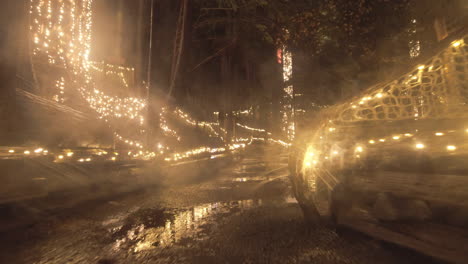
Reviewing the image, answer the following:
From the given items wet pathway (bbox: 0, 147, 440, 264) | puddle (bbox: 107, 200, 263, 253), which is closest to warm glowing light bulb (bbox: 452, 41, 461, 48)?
wet pathway (bbox: 0, 147, 440, 264)

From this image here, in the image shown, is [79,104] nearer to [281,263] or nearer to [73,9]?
[73,9]

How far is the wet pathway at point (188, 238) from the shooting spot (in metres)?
2.28

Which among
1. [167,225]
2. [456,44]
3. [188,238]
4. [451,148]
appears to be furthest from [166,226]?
[451,148]

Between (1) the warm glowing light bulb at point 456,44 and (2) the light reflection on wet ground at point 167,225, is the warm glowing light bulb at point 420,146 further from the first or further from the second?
(2) the light reflection on wet ground at point 167,225

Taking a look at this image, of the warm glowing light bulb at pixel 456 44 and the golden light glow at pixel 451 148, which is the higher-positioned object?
the warm glowing light bulb at pixel 456 44

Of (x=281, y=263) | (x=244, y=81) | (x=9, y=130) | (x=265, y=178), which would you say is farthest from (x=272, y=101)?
(x=281, y=263)

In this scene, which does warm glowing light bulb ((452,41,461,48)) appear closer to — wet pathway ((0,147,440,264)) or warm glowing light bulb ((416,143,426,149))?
warm glowing light bulb ((416,143,426,149))

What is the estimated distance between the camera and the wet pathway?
228 centimetres

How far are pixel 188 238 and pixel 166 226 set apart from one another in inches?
20.0

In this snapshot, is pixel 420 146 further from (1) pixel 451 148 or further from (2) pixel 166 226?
(2) pixel 166 226

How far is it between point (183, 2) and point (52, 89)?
5195 millimetres

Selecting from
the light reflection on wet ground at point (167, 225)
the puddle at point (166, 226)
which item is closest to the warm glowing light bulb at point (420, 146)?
the light reflection on wet ground at point (167, 225)

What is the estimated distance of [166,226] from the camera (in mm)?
3133

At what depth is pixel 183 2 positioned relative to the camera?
9086 mm
